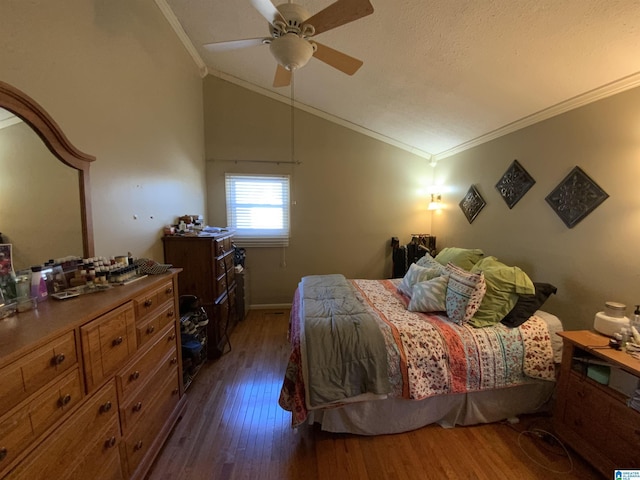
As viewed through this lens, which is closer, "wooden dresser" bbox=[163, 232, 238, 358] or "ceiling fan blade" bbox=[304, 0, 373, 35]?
"ceiling fan blade" bbox=[304, 0, 373, 35]

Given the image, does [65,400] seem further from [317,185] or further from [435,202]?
[435,202]

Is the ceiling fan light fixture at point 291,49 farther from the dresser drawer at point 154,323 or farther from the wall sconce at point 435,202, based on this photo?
the wall sconce at point 435,202

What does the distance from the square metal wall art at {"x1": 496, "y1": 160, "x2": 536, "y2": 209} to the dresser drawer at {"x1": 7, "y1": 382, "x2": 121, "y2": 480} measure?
3.35m

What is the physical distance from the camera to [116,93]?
184 centimetres

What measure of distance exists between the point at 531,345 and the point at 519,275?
51 cm

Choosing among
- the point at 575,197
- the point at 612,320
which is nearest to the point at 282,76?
the point at 575,197

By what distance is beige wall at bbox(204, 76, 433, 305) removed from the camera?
374 centimetres

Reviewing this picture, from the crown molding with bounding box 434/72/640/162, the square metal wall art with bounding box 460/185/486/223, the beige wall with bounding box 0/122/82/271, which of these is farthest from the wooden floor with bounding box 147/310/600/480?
the crown molding with bounding box 434/72/640/162

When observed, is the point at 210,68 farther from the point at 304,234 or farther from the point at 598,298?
the point at 598,298

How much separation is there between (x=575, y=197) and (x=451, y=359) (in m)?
1.61

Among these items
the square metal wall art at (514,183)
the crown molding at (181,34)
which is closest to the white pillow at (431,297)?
the square metal wall art at (514,183)

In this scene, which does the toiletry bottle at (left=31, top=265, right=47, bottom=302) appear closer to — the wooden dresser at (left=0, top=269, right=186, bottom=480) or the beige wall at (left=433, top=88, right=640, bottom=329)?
the wooden dresser at (left=0, top=269, right=186, bottom=480)

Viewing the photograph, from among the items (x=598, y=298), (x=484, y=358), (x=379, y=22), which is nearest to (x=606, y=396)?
(x=484, y=358)

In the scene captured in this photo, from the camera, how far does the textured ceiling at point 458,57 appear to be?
4.95ft
